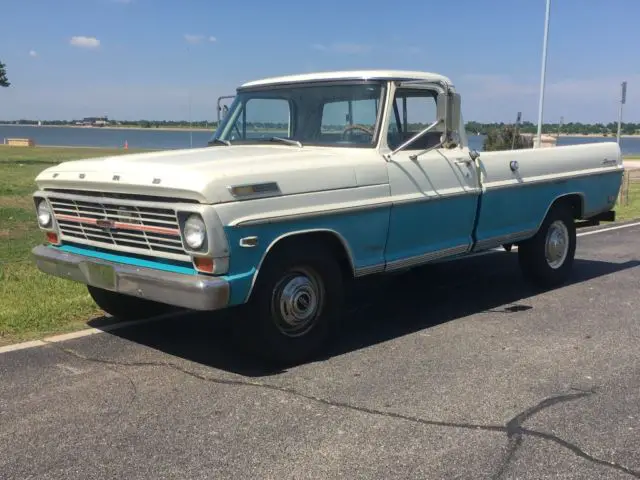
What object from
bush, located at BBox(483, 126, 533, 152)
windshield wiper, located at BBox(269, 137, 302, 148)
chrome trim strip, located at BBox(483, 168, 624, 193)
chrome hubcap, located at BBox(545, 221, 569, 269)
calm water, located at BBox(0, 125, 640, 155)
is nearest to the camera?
windshield wiper, located at BBox(269, 137, 302, 148)

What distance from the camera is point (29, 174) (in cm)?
2241

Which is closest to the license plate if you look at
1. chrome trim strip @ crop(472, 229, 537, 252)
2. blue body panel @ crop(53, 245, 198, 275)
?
blue body panel @ crop(53, 245, 198, 275)

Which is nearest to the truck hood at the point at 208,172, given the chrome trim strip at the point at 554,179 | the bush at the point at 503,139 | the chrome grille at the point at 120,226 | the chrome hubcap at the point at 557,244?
the chrome grille at the point at 120,226

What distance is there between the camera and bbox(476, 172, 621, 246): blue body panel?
6742mm

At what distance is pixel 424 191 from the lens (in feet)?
19.7

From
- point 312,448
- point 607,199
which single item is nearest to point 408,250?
point 312,448

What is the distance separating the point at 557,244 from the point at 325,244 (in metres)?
3.46

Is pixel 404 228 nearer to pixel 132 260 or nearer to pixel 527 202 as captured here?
pixel 527 202

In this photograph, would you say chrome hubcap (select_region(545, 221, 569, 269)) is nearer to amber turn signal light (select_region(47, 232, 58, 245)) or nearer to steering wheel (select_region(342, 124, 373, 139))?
steering wheel (select_region(342, 124, 373, 139))

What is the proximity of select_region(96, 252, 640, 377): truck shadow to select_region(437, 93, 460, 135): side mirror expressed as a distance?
1.70m

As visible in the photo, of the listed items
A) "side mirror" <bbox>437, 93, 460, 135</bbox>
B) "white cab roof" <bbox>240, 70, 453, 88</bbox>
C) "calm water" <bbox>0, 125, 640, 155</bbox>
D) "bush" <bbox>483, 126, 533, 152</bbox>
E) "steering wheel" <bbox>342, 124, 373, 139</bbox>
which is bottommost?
"calm water" <bbox>0, 125, 640, 155</bbox>

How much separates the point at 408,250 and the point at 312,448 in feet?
8.16

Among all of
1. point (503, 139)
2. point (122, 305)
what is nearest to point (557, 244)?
point (503, 139)

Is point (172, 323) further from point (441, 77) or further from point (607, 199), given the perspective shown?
point (607, 199)
